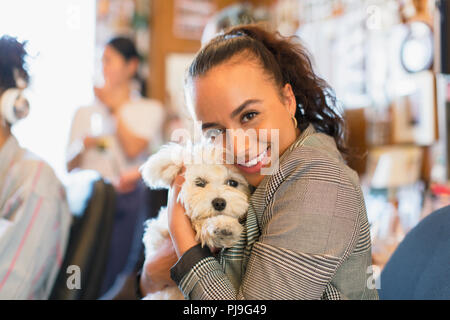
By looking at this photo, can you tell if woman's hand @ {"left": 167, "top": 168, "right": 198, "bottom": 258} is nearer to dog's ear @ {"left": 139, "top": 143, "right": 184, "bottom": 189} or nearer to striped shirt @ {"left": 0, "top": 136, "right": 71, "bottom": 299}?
dog's ear @ {"left": 139, "top": 143, "right": 184, "bottom": 189}

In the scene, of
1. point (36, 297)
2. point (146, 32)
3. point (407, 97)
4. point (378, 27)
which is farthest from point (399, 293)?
point (146, 32)

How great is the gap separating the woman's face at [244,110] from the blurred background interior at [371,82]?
1.36ft

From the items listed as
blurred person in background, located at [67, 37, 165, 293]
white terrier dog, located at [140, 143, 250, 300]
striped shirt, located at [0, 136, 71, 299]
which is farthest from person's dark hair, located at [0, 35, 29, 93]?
blurred person in background, located at [67, 37, 165, 293]

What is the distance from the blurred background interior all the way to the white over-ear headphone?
53 millimetres

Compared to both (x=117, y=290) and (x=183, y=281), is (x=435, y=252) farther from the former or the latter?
(x=117, y=290)

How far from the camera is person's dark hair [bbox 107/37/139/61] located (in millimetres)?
2469

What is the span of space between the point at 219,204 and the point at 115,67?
1.94 m

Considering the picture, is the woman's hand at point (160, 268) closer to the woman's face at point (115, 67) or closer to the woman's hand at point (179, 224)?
the woman's hand at point (179, 224)

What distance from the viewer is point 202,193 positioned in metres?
0.86

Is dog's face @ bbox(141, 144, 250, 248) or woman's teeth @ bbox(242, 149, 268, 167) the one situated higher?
woman's teeth @ bbox(242, 149, 268, 167)

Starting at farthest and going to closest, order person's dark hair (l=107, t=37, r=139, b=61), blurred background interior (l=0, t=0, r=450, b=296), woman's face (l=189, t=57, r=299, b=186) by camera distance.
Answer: person's dark hair (l=107, t=37, r=139, b=61), blurred background interior (l=0, t=0, r=450, b=296), woman's face (l=189, t=57, r=299, b=186)

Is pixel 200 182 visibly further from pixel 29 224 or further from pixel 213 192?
pixel 29 224

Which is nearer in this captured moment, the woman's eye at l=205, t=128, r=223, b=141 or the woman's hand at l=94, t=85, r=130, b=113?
the woman's eye at l=205, t=128, r=223, b=141
